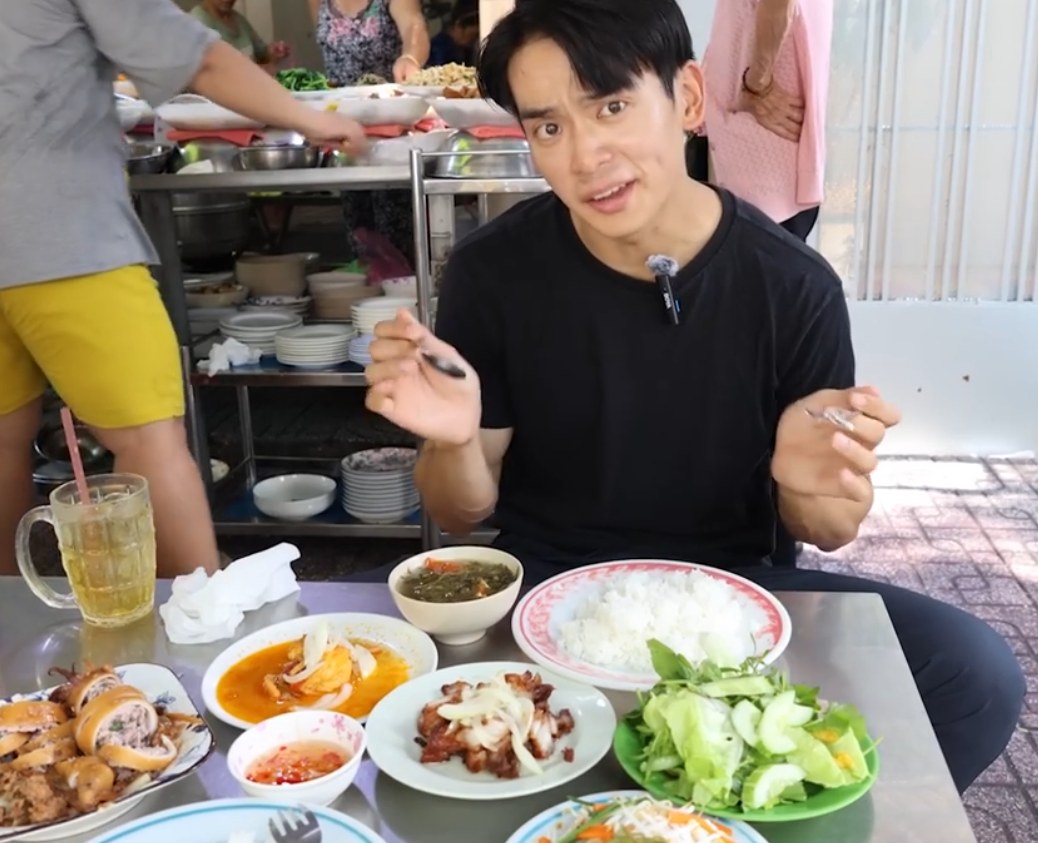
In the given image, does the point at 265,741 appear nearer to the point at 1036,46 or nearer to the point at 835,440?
the point at 835,440

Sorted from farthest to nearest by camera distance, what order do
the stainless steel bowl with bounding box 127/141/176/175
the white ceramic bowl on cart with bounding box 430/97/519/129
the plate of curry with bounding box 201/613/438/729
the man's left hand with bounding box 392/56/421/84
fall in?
the man's left hand with bounding box 392/56/421/84
the stainless steel bowl with bounding box 127/141/176/175
the white ceramic bowl on cart with bounding box 430/97/519/129
the plate of curry with bounding box 201/613/438/729

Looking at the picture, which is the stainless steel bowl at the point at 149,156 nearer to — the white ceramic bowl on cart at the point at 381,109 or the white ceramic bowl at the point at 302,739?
the white ceramic bowl on cart at the point at 381,109

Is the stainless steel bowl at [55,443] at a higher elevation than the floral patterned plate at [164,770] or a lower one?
lower

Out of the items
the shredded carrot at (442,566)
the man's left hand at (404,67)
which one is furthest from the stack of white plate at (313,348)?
the shredded carrot at (442,566)

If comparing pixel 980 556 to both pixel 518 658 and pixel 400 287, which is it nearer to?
pixel 400 287

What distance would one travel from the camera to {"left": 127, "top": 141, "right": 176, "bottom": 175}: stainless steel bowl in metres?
3.23

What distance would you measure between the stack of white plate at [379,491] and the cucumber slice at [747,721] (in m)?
2.52

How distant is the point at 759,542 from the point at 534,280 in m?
0.56

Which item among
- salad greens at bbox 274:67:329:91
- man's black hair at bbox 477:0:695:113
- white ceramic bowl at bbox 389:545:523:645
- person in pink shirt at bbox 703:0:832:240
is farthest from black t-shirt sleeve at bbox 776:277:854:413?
salad greens at bbox 274:67:329:91

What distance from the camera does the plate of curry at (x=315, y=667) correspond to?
41.9 inches

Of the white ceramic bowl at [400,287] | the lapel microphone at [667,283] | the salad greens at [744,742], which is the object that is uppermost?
the lapel microphone at [667,283]

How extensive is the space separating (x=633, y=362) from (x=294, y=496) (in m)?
2.20

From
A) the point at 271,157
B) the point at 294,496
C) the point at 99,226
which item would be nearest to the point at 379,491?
the point at 294,496

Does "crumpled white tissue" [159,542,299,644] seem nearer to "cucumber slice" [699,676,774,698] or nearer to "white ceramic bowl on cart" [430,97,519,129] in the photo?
"cucumber slice" [699,676,774,698]
